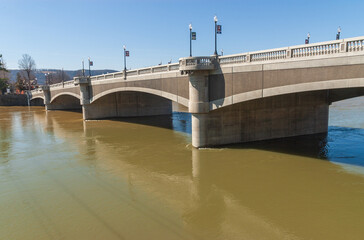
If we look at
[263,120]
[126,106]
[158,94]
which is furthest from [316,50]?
[126,106]

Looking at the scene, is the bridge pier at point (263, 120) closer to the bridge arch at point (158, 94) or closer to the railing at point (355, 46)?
the bridge arch at point (158, 94)

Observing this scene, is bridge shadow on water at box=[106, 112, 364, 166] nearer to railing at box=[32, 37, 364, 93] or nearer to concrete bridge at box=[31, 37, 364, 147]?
concrete bridge at box=[31, 37, 364, 147]

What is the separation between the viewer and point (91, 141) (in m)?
24.7

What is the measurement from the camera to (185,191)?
483 inches

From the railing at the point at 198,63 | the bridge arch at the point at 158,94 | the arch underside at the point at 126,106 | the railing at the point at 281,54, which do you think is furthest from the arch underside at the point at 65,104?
the railing at the point at 198,63

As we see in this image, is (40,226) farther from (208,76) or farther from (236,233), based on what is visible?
(208,76)

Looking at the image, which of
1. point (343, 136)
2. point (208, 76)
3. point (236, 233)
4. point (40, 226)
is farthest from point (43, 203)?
point (343, 136)

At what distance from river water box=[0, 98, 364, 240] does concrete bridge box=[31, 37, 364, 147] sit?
5.66ft

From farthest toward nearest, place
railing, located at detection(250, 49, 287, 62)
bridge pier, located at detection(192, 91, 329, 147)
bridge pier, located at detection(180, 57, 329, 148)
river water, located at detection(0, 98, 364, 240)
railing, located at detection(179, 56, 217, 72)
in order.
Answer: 1. bridge pier, located at detection(192, 91, 329, 147)
2. bridge pier, located at detection(180, 57, 329, 148)
3. railing, located at detection(179, 56, 217, 72)
4. railing, located at detection(250, 49, 287, 62)
5. river water, located at detection(0, 98, 364, 240)

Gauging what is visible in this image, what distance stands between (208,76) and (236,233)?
12.6m

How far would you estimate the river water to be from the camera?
29.4ft

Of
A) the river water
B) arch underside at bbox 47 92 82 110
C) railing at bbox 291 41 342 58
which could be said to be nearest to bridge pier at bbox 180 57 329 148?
the river water

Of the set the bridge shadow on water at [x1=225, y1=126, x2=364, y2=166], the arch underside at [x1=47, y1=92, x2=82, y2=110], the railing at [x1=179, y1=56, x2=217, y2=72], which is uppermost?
the railing at [x1=179, y1=56, x2=217, y2=72]

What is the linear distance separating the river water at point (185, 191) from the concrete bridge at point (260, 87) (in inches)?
67.9
